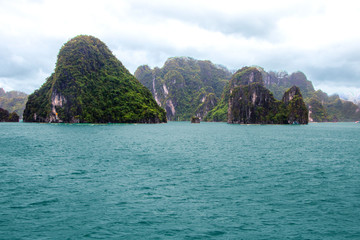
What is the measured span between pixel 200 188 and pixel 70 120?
587ft

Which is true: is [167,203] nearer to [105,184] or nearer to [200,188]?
[200,188]

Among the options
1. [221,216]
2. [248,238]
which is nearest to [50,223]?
[221,216]

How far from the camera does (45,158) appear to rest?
41.0 m

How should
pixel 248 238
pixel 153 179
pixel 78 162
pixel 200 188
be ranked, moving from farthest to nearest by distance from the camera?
pixel 78 162
pixel 153 179
pixel 200 188
pixel 248 238

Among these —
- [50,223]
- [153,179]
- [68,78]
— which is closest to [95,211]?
[50,223]

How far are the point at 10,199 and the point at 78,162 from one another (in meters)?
16.9

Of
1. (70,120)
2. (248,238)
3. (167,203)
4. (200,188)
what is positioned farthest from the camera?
(70,120)

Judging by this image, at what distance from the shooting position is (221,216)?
18.2 meters

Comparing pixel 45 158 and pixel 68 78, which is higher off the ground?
pixel 68 78

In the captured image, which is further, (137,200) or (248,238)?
(137,200)

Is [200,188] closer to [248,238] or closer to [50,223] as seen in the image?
[248,238]

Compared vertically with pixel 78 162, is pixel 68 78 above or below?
above

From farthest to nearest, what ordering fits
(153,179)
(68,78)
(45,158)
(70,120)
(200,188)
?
(68,78)
(70,120)
(45,158)
(153,179)
(200,188)

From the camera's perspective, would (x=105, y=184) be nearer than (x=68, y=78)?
Yes
